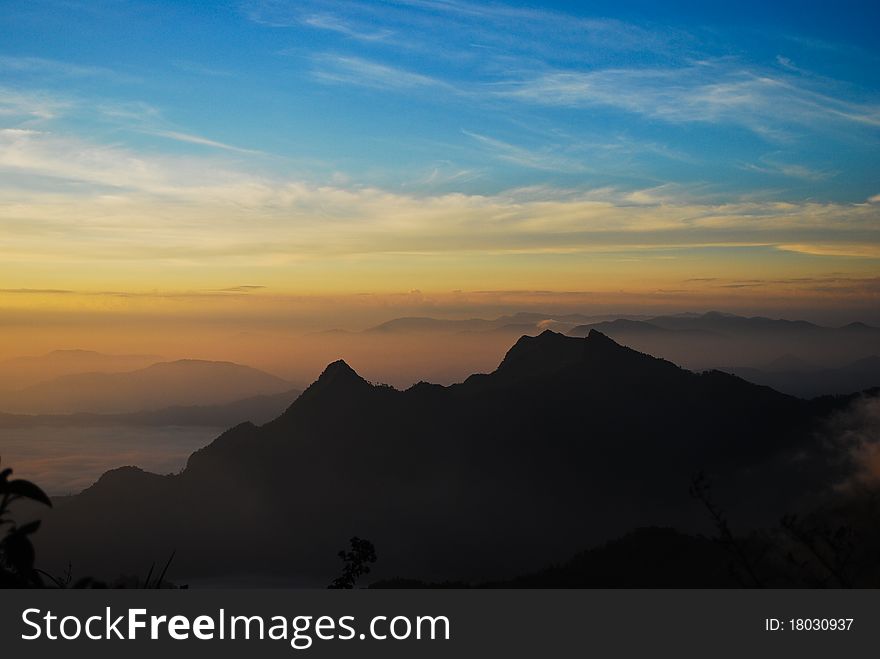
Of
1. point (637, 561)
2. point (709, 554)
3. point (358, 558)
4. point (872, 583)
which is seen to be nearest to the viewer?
point (358, 558)

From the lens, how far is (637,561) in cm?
16975
